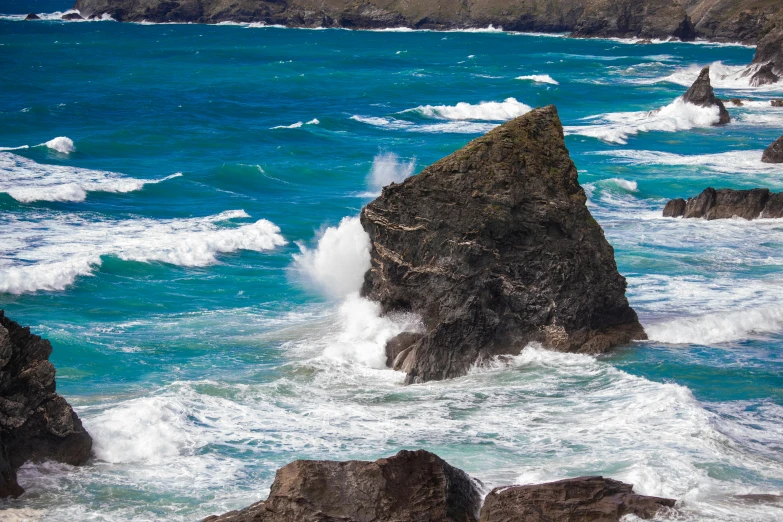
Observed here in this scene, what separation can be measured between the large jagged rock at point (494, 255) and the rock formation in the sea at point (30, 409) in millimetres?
6452

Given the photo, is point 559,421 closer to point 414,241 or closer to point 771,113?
point 414,241

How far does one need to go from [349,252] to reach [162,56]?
261 feet

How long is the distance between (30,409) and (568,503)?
7419 mm

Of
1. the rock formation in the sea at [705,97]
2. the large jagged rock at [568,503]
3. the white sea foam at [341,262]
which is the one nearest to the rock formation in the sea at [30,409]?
the large jagged rock at [568,503]

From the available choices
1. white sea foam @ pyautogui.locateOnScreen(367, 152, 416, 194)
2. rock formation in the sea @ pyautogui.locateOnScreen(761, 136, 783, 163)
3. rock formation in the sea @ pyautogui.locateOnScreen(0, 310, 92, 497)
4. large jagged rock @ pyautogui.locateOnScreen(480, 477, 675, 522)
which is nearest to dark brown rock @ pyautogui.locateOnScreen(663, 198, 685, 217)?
rock formation in the sea @ pyautogui.locateOnScreen(761, 136, 783, 163)

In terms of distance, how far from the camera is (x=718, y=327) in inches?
829

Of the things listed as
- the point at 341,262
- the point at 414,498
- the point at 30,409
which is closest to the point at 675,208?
the point at 341,262

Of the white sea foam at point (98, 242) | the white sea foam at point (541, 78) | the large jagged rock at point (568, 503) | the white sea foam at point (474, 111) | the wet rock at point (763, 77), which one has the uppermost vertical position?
the white sea foam at point (541, 78)

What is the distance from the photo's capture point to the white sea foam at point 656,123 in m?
53.9

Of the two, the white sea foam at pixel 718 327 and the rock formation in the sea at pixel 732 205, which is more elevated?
the rock formation in the sea at pixel 732 205

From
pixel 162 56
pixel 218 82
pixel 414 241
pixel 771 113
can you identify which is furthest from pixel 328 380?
pixel 162 56

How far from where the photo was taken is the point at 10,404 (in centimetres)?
1378

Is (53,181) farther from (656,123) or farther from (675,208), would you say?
(656,123)

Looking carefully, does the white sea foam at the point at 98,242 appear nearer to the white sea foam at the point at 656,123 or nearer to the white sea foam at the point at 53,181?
the white sea foam at the point at 53,181
